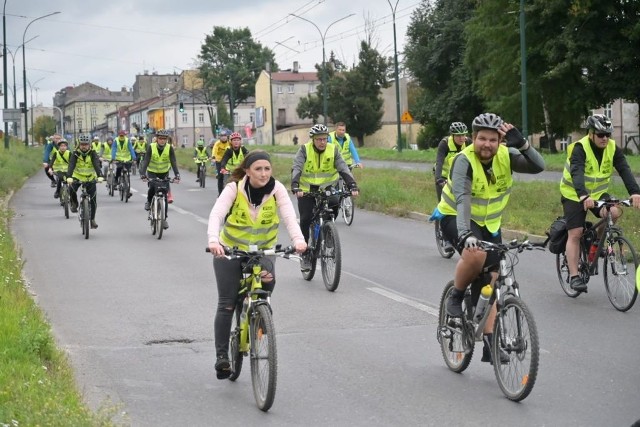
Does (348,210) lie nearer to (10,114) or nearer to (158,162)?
(158,162)

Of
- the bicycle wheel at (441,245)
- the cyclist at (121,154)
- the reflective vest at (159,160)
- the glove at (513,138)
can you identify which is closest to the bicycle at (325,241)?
the bicycle wheel at (441,245)

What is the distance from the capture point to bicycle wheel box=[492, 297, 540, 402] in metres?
6.46

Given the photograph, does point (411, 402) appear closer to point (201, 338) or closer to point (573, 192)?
point (201, 338)

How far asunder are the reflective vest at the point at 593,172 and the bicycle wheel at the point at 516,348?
386 centimetres

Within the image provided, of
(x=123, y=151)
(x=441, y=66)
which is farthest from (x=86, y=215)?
(x=441, y=66)

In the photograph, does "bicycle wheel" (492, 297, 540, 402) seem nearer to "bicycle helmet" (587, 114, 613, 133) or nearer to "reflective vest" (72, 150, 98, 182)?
"bicycle helmet" (587, 114, 613, 133)

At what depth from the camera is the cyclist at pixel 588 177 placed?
10102mm

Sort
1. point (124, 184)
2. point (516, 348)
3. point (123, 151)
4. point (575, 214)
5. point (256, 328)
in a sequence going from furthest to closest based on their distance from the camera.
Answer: point (123, 151) < point (124, 184) < point (575, 214) < point (256, 328) < point (516, 348)

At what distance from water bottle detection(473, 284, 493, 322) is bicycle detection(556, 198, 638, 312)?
313 centimetres

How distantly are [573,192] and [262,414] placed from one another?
16.4 ft

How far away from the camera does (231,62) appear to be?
133625mm

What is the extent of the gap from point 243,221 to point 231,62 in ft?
420

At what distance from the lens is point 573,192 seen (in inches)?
419

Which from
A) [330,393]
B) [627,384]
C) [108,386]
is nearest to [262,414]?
[330,393]
